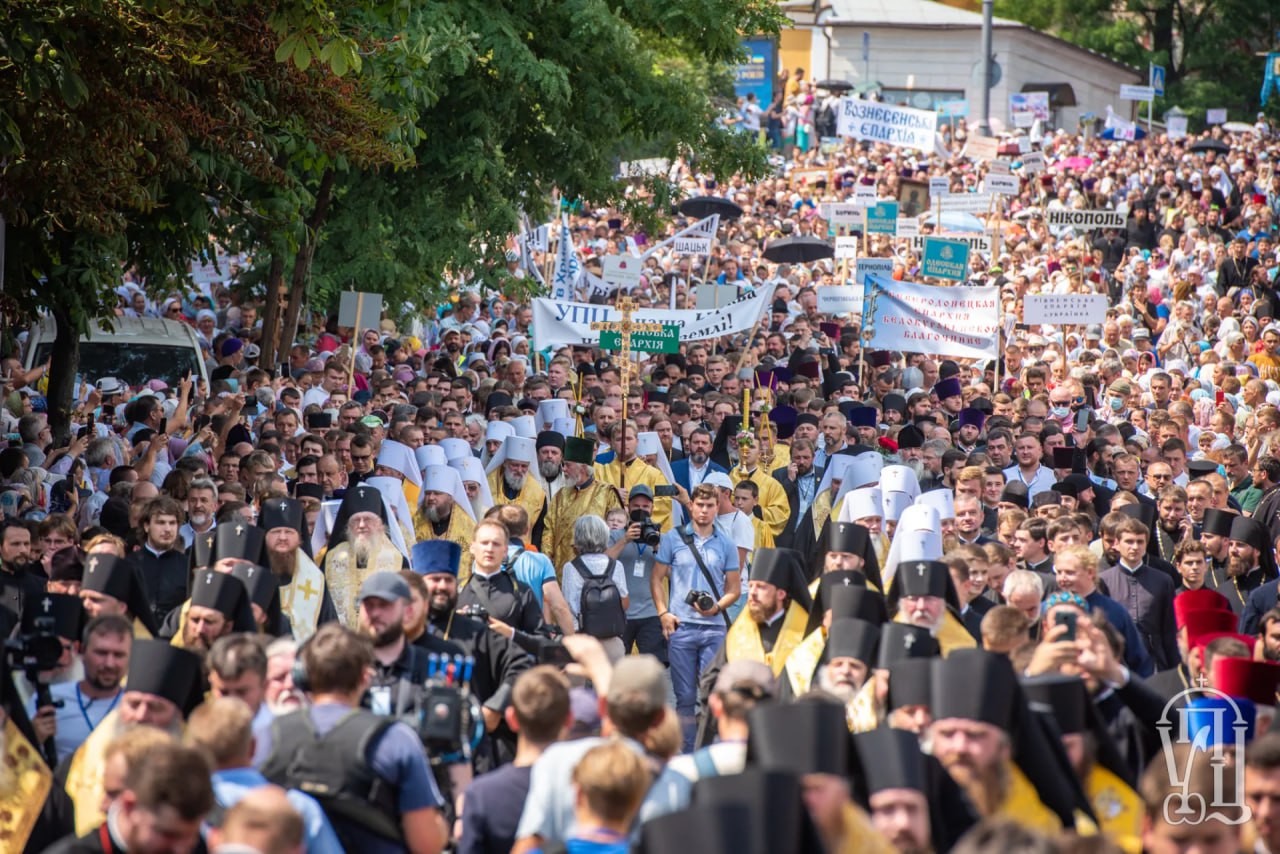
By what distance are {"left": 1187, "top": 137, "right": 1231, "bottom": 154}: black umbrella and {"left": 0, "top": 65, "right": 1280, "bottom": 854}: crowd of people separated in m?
15.9

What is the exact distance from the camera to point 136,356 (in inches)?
680

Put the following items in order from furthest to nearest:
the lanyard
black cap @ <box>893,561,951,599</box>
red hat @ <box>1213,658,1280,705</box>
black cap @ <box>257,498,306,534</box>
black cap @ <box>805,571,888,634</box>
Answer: black cap @ <box>257,498,306,534</box>, black cap @ <box>893,561,951,599</box>, black cap @ <box>805,571,888,634</box>, red hat @ <box>1213,658,1280,705</box>, the lanyard

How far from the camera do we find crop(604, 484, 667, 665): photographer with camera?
1248cm

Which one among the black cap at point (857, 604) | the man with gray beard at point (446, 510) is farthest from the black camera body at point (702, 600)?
the black cap at point (857, 604)

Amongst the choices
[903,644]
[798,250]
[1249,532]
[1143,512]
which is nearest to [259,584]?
[903,644]

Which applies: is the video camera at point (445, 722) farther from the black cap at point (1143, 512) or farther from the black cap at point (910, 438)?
the black cap at point (910, 438)

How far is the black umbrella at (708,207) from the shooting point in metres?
29.8

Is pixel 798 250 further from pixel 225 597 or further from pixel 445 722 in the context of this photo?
pixel 445 722

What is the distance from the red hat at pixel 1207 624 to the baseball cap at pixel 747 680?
Answer: 272 centimetres

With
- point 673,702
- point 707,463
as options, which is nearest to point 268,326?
point 707,463

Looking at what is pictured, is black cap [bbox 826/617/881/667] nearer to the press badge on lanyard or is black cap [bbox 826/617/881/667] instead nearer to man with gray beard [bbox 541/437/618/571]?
the press badge on lanyard

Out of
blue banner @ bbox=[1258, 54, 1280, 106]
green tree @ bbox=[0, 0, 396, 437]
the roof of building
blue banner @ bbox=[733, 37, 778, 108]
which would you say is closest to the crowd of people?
green tree @ bbox=[0, 0, 396, 437]

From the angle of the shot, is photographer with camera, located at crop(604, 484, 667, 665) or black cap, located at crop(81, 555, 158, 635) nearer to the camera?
black cap, located at crop(81, 555, 158, 635)

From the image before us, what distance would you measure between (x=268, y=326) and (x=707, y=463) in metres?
6.17
